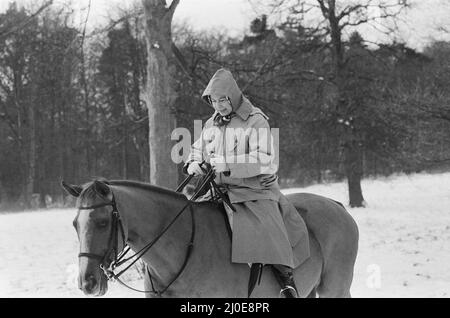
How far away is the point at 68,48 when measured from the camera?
9234 millimetres

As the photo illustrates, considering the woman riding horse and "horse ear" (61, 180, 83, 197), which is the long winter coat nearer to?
the woman riding horse

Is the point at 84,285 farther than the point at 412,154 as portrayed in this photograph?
No

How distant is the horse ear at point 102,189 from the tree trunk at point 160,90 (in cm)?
488

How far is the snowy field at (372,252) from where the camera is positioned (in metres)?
9.00

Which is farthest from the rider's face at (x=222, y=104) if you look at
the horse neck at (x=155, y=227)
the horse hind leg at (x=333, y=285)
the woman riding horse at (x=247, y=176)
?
the horse hind leg at (x=333, y=285)

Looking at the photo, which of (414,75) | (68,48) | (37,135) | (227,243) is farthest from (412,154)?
(37,135)

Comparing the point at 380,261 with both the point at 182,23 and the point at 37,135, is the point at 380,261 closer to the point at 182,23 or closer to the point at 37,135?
the point at 182,23

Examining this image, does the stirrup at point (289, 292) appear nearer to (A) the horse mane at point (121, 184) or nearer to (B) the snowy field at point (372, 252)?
(A) the horse mane at point (121, 184)

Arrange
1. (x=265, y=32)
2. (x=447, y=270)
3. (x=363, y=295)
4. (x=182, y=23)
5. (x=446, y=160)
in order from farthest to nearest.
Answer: (x=182, y=23) < (x=265, y=32) < (x=446, y=160) < (x=447, y=270) < (x=363, y=295)

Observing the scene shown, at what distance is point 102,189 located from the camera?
11.2 feet

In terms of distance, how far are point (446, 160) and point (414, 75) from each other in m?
7.56

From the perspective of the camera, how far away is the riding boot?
4.22 m

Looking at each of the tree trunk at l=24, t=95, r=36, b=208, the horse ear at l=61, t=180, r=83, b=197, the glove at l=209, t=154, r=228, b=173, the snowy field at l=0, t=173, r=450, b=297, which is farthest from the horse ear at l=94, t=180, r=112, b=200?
the tree trunk at l=24, t=95, r=36, b=208

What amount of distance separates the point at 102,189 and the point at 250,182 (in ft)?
4.46
